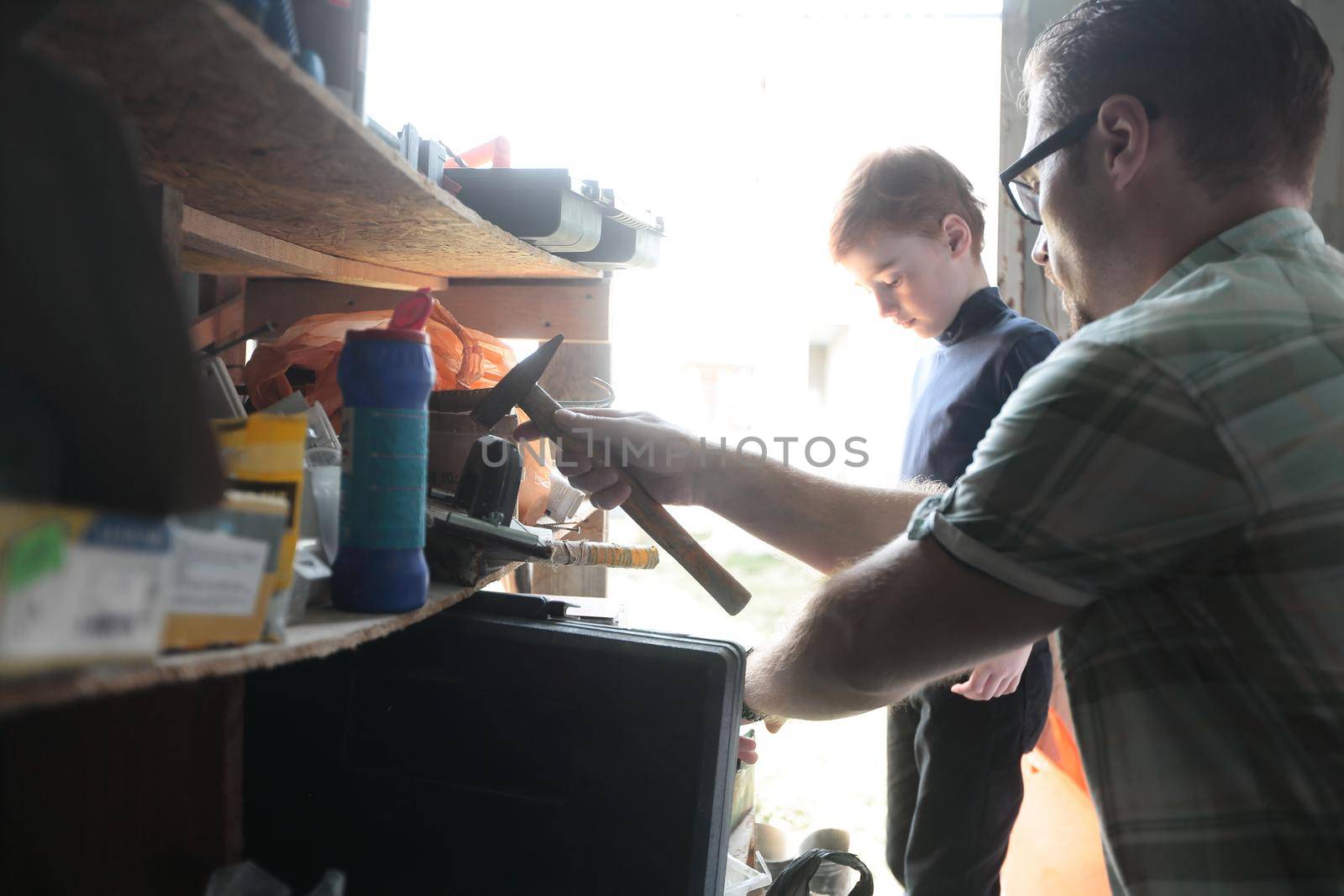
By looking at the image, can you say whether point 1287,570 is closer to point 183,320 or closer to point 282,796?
point 183,320

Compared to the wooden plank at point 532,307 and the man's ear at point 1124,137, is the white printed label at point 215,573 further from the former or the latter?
the wooden plank at point 532,307

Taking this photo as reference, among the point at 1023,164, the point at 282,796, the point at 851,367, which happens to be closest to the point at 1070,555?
the point at 1023,164

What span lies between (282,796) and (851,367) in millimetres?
3409

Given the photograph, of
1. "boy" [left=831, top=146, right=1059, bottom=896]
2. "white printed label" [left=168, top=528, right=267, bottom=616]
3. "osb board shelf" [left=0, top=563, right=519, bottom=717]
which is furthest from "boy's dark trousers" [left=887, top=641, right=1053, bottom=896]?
"white printed label" [left=168, top=528, right=267, bottom=616]

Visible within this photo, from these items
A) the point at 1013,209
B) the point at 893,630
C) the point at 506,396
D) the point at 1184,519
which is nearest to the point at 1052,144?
the point at 1184,519

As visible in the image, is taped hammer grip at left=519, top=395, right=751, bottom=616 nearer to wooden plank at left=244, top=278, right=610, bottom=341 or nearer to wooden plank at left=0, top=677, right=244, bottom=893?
wooden plank at left=0, top=677, right=244, bottom=893

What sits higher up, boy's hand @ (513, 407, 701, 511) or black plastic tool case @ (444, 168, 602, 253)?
black plastic tool case @ (444, 168, 602, 253)

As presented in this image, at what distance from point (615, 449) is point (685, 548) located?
0.53 feet

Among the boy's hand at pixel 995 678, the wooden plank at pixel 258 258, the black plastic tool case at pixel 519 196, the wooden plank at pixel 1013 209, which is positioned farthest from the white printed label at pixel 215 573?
the wooden plank at pixel 1013 209

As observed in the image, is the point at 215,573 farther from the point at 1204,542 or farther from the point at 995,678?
the point at 995,678

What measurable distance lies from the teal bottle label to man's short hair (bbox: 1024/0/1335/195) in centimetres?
86

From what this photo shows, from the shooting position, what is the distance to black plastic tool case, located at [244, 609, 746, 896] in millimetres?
800

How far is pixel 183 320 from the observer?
0.37m

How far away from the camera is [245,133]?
63 cm
